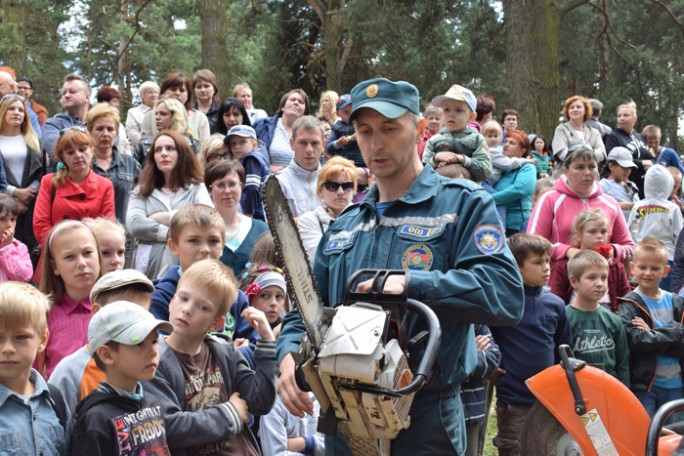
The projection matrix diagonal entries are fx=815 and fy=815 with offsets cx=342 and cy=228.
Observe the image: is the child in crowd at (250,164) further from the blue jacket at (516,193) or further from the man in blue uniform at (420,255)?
the man in blue uniform at (420,255)

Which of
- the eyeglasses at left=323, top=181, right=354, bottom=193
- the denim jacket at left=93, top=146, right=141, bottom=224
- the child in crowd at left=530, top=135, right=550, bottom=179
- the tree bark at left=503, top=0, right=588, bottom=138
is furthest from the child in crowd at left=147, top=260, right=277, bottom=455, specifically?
the tree bark at left=503, top=0, right=588, bottom=138

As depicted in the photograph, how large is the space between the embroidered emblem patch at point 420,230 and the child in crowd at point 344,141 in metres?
4.93

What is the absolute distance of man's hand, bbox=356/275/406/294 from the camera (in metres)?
2.37

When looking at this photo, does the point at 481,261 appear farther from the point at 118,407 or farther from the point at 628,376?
the point at 628,376

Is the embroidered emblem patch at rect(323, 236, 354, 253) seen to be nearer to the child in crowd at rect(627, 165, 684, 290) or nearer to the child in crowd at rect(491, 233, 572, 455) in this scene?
the child in crowd at rect(491, 233, 572, 455)

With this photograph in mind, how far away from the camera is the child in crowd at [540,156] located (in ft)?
37.9

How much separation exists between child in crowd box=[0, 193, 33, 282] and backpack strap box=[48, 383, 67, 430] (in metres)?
2.53

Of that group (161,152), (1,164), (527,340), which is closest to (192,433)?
(527,340)

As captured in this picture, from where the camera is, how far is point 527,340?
538 centimetres

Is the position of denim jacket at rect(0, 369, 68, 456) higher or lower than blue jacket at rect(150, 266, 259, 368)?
lower

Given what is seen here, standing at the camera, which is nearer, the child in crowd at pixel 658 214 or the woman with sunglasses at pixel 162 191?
the woman with sunglasses at pixel 162 191

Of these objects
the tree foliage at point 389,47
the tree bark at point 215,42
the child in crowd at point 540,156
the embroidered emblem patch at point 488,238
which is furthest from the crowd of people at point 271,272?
the tree foliage at point 389,47

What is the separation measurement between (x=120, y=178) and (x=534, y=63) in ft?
31.6

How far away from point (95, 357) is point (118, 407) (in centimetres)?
25
